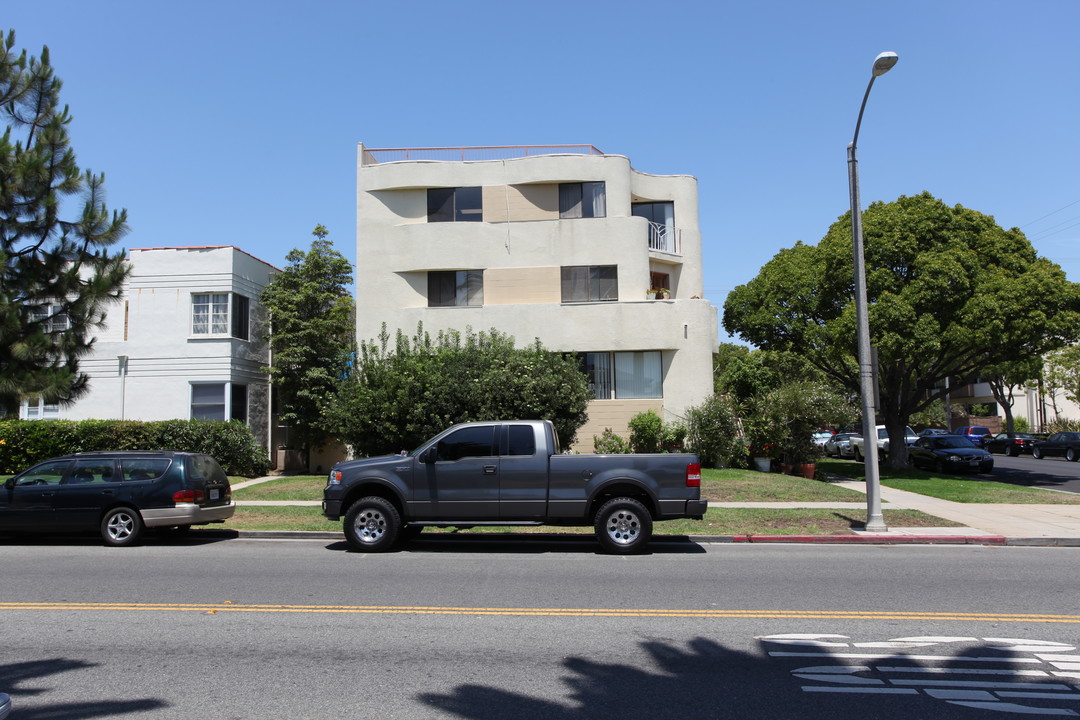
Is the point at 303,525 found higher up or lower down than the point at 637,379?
lower down

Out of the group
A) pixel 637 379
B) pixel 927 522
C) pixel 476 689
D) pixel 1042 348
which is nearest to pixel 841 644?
pixel 476 689

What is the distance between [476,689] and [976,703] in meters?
3.35

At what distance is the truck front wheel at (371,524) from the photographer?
11.5 metres

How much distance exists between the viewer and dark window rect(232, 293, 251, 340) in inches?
1004

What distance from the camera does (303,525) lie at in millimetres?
14195

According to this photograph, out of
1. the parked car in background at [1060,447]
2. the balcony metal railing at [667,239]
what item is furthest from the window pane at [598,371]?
the parked car in background at [1060,447]

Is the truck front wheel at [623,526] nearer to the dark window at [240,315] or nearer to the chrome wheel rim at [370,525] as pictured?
the chrome wheel rim at [370,525]

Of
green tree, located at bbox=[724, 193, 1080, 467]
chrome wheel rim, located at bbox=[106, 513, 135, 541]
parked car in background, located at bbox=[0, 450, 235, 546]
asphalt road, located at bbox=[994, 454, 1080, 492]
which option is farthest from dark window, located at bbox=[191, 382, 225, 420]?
asphalt road, located at bbox=[994, 454, 1080, 492]

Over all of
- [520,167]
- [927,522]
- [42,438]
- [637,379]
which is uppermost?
[520,167]

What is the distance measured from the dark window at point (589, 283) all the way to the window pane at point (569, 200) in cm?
206

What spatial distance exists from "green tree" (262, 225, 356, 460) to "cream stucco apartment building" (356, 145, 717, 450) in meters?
1.32

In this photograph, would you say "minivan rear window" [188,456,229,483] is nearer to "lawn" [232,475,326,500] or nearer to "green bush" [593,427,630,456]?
"lawn" [232,475,326,500]

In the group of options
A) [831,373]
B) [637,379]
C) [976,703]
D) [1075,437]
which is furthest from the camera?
[1075,437]

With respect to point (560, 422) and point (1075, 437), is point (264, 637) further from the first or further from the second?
point (1075, 437)
